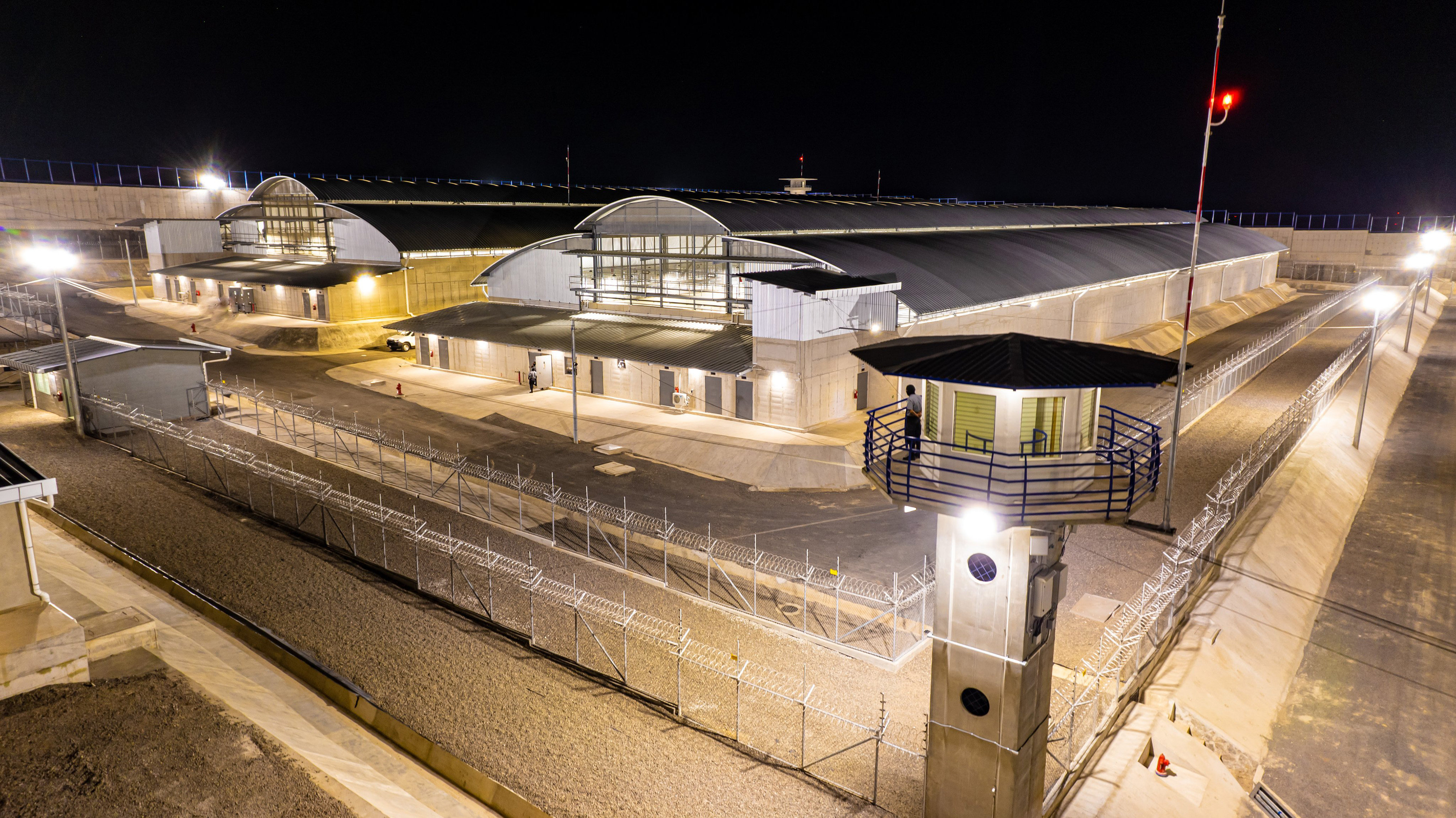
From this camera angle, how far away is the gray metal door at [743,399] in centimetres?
4069

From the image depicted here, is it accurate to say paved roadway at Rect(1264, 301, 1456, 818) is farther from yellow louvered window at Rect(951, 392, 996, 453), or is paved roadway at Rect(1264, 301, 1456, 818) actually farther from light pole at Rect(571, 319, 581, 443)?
light pole at Rect(571, 319, 581, 443)

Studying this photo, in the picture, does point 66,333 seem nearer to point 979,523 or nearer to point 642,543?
point 642,543

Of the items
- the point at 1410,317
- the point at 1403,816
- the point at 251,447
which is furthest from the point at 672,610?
the point at 1410,317

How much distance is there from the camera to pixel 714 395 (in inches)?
1652

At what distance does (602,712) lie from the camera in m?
17.4

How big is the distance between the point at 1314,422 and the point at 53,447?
199 feet

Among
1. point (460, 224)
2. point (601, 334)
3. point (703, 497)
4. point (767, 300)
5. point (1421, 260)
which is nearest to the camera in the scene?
point (703, 497)

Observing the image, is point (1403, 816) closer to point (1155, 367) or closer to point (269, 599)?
point (1155, 367)

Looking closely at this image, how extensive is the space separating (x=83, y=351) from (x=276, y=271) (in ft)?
112

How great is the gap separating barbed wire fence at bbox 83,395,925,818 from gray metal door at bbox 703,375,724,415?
1561 cm

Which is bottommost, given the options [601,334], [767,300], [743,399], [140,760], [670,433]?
[670,433]

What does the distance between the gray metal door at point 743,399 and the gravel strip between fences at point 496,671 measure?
16645 millimetres

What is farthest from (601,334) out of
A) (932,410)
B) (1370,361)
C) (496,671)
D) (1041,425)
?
(1370,361)

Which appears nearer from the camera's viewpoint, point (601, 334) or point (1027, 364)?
point (1027, 364)
